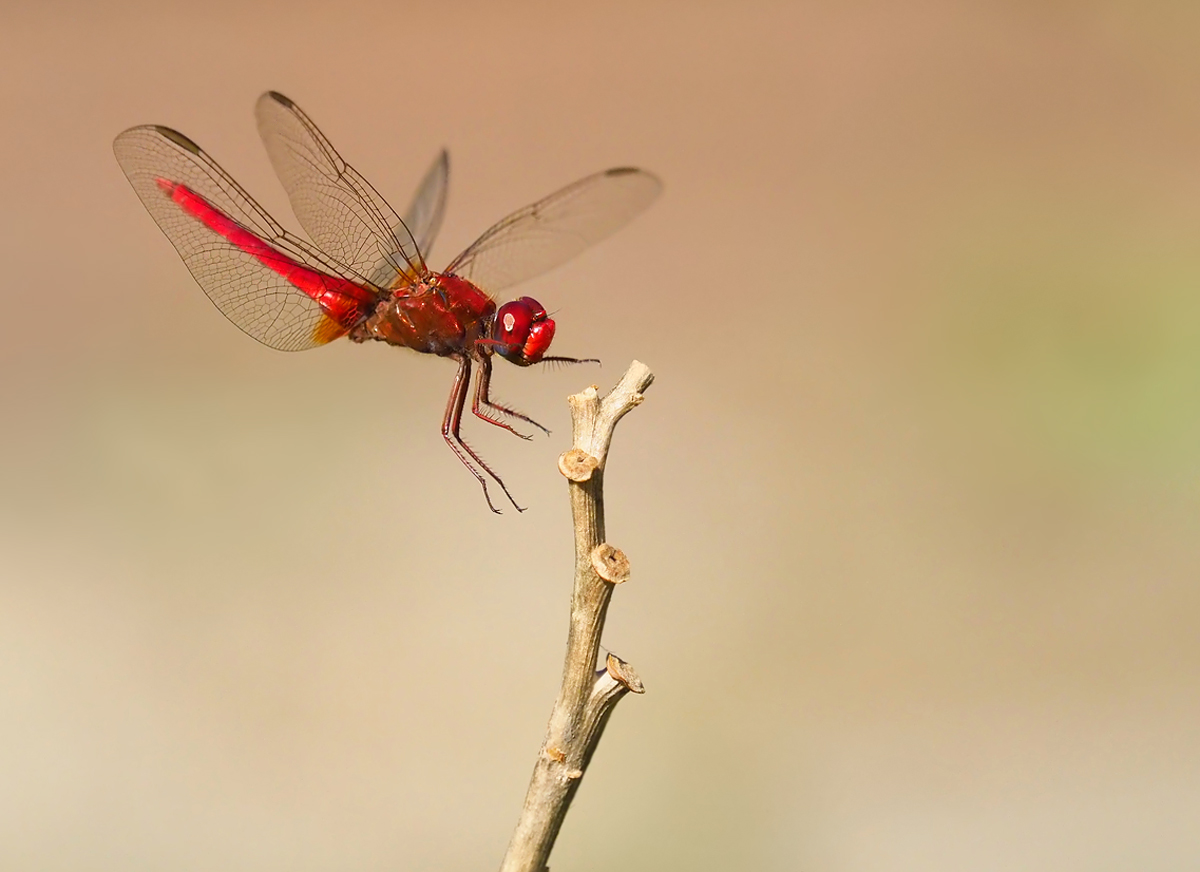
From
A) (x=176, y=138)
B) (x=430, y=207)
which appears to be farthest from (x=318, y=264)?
(x=430, y=207)

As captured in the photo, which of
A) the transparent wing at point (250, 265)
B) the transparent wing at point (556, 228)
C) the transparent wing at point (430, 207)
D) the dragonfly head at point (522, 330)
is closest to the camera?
the dragonfly head at point (522, 330)

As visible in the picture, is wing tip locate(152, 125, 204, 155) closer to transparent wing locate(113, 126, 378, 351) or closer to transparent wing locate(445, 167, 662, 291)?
transparent wing locate(113, 126, 378, 351)

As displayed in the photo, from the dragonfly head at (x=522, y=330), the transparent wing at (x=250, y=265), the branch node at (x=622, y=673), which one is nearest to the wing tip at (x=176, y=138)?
the transparent wing at (x=250, y=265)

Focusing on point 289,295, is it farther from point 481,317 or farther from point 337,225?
point 481,317

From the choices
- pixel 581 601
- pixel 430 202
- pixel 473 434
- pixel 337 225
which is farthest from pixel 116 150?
pixel 473 434

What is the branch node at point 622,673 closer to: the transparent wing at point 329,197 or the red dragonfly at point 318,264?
the red dragonfly at point 318,264

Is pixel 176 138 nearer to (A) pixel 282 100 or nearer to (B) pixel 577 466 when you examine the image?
(A) pixel 282 100

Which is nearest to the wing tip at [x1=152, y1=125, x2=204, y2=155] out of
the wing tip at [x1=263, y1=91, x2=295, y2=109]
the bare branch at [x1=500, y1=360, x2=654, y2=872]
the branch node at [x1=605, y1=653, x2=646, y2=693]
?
the wing tip at [x1=263, y1=91, x2=295, y2=109]
